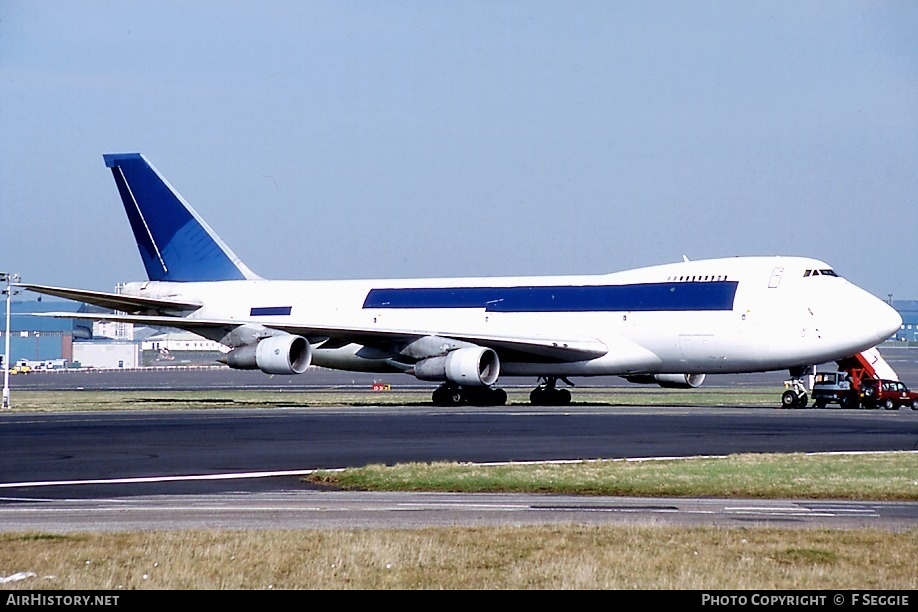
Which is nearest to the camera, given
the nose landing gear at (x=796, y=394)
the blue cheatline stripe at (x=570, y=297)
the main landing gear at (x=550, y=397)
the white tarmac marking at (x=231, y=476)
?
the white tarmac marking at (x=231, y=476)

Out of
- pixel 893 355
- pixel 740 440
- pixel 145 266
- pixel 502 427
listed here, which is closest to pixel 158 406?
pixel 145 266

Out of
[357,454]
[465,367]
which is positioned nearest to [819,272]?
[465,367]

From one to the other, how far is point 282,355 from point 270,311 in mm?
8948

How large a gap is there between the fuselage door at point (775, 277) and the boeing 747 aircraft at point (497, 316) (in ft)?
0.16

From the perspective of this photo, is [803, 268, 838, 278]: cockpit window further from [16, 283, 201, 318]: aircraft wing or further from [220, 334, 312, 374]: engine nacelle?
[16, 283, 201, 318]: aircraft wing

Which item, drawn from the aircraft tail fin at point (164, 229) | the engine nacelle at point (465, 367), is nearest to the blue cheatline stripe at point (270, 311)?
the aircraft tail fin at point (164, 229)

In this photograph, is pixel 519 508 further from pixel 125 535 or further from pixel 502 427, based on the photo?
pixel 502 427

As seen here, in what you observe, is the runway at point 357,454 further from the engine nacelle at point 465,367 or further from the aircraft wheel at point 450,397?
the aircraft wheel at point 450,397

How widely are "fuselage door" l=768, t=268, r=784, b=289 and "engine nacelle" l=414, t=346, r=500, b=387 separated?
10917mm

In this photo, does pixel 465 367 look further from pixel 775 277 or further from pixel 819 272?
pixel 819 272

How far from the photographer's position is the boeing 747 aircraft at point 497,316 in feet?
158

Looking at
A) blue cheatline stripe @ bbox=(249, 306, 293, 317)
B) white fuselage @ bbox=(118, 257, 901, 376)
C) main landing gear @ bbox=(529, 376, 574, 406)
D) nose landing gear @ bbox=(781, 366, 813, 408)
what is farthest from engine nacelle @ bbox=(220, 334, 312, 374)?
nose landing gear @ bbox=(781, 366, 813, 408)

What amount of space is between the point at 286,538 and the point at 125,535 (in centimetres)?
191

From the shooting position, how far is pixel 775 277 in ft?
160
